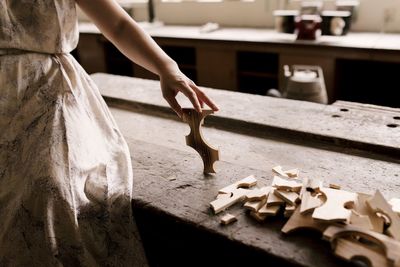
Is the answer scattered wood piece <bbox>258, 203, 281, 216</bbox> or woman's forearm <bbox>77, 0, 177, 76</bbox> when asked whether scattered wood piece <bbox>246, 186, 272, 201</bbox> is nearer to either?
scattered wood piece <bbox>258, 203, 281, 216</bbox>

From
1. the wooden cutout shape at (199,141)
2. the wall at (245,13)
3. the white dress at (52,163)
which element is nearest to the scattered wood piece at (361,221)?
the wooden cutout shape at (199,141)

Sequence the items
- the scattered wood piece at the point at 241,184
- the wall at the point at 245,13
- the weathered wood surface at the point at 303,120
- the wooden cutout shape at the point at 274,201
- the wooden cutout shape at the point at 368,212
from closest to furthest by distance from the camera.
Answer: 1. the wooden cutout shape at the point at 368,212
2. the wooden cutout shape at the point at 274,201
3. the scattered wood piece at the point at 241,184
4. the weathered wood surface at the point at 303,120
5. the wall at the point at 245,13

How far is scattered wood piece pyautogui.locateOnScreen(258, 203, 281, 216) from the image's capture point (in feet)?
3.18

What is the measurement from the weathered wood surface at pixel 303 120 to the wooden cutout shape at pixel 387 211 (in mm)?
443

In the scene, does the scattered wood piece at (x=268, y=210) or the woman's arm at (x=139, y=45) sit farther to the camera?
the woman's arm at (x=139, y=45)

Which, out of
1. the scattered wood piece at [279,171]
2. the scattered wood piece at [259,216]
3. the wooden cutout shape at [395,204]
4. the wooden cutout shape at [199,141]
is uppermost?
the wooden cutout shape at [199,141]

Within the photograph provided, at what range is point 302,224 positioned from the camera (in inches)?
36.0

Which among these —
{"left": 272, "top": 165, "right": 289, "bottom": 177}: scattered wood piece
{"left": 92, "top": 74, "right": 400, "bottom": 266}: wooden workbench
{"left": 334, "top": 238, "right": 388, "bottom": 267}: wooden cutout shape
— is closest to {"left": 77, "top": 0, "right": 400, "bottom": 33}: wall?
{"left": 92, "top": 74, "right": 400, "bottom": 266}: wooden workbench

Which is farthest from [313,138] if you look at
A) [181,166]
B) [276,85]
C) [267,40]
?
[276,85]

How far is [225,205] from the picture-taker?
1.03m

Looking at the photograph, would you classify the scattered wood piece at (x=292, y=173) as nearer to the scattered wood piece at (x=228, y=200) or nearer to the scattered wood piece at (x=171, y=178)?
the scattered wood piece at (x=228, y=200)

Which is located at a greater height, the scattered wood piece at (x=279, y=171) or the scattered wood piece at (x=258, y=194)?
the scattered wood piece at (x=258, y=194)

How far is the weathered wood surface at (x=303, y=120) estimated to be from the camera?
1.36 m

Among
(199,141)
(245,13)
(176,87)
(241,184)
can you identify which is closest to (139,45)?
(176,87)
